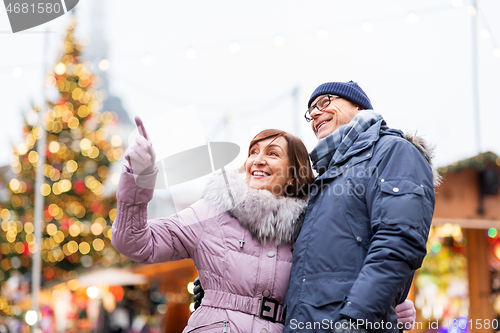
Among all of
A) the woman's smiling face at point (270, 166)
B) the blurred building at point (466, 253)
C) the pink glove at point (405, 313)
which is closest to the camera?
the pink glove at point (405, 313)

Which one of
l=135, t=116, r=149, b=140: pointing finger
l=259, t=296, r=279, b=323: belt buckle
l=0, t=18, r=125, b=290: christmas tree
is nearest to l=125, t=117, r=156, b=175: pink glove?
l=135, t=116, r=149, b=140: pointing finger

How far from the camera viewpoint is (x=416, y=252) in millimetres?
1453

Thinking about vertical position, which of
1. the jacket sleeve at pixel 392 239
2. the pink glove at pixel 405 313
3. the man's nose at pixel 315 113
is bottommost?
the pink glove at pixel 405 313

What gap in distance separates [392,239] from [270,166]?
0.76 m

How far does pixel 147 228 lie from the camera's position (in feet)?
5.77

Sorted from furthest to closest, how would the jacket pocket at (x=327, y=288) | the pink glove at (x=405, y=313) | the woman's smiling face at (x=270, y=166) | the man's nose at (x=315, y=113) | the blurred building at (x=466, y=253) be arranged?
the blurred building at (x=466, y=253) < the man's nose at (x=315, y=113) < the woman's smiling face at (x=270, y=166) < the pink glove at (x=405, y=313) < the jacket pocket at (x=327, y=288)

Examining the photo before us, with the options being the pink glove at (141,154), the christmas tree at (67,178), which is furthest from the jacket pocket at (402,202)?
the christmas tree at (67,178)

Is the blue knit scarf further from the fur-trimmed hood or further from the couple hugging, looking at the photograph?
the fur-trimmed hood

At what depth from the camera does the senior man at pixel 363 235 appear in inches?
56.4

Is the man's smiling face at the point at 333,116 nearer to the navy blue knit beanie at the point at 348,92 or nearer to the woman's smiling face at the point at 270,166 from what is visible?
the navy blue knit beanie at the point at 348,92

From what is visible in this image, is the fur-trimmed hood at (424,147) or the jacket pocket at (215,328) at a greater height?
the fur-trimmed hood at (424,147)

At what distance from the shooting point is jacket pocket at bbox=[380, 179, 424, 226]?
146cm

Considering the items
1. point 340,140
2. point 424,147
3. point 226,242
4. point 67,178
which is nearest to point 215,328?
point 226,242

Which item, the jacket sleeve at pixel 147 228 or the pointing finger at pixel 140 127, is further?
the jacket sleeve at pixel 147 228
